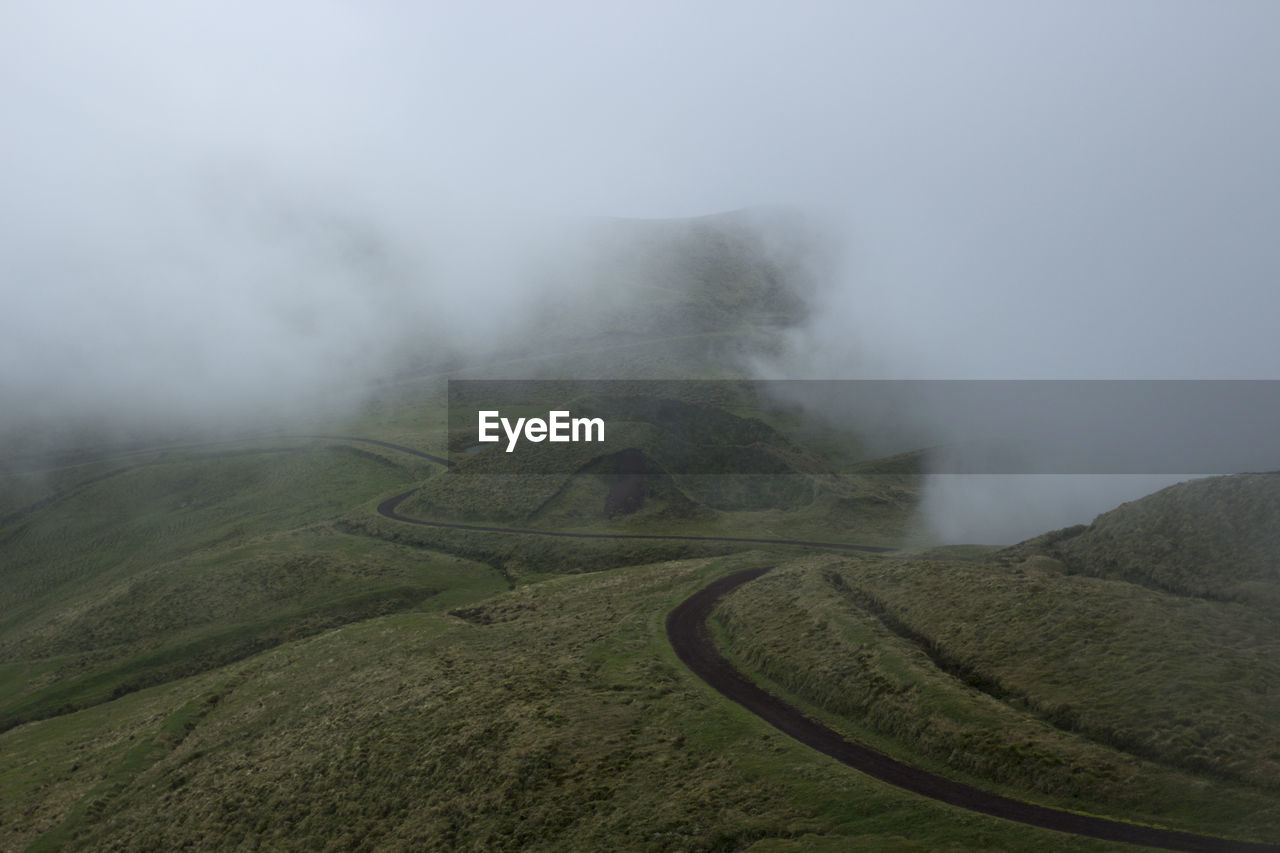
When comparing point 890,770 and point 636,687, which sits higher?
point 890,770

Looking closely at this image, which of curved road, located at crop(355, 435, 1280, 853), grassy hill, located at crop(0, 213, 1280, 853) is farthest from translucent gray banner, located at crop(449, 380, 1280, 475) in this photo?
curved road, located at crop(355, 435, 1280, 853)

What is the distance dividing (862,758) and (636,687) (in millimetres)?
12309

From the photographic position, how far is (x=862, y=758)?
1105 inches

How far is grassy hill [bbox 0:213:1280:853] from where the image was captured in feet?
82.9

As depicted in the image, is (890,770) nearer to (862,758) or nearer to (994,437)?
(862,758)

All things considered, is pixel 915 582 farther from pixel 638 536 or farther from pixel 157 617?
pixel 157 617

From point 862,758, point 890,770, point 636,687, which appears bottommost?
point 636,687

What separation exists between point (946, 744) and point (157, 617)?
227ft

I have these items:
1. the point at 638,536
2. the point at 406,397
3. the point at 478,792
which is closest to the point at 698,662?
the point at 478,792

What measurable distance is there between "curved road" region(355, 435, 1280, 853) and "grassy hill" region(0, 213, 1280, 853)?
690 mm

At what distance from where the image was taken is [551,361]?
635 ft

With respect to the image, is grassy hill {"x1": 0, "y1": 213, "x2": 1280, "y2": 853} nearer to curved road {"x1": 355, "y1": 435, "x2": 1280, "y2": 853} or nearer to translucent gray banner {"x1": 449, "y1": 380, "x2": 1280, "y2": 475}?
curved road {"x1": 355, "y1": 435, "x2": 1280, "y2": 853}

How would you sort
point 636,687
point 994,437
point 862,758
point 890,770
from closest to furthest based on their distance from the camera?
1. point 890,770
2. point 862,758
3. point 636,687
4. point 994,437

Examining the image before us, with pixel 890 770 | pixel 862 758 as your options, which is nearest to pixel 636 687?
pixel 862 758
